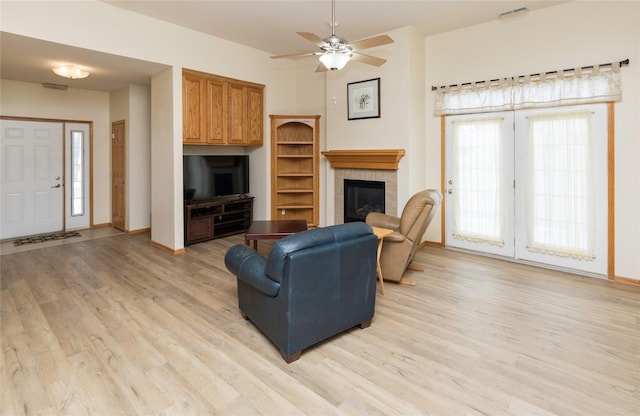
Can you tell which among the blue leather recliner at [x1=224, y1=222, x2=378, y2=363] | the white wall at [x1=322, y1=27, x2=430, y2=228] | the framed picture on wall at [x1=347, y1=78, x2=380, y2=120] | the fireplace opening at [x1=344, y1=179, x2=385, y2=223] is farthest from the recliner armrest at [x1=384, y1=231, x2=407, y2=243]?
the framed picture on wall at [x1=347, y1=78, x2=380, y2=120]

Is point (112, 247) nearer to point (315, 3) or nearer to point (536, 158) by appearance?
point (315, 3)

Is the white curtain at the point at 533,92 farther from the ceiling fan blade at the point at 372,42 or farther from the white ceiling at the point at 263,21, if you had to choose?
the ceiling fan blade at the point at 372,42

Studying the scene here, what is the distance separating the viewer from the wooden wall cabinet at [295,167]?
19.6 feet

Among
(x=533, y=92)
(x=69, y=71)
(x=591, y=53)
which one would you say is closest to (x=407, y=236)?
(x=533, y=92)

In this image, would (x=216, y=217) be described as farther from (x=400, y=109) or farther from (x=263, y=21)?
(x=400, y=109)

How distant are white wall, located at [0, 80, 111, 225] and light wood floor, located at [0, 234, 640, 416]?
322 cm

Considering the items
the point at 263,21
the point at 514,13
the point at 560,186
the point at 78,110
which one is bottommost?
the point at 560,186

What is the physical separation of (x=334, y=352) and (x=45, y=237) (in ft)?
19.2

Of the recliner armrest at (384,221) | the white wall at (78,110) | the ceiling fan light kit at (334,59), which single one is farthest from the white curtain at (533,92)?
the white wall at (78,110)

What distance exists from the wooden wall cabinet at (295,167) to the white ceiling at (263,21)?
4.33ft

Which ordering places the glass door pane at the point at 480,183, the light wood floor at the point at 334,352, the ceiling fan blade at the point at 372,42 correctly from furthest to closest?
the glass door pane at the point at 480,183 → the ceiling fan blade at the point at 372,42 → the light wood floor at the point at 334,352

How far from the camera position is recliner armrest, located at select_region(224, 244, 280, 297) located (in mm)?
2291

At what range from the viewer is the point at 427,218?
11.7 feet

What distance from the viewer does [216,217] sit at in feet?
19.0
